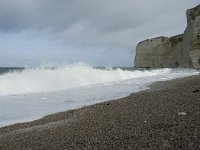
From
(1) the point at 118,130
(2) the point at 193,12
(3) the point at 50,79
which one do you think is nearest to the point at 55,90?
(3) the point at 50,79

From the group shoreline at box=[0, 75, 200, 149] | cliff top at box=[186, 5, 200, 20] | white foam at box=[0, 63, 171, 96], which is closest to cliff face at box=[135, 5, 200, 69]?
cliff top at box=[186, 5, 200, 20]

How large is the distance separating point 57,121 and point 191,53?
40.8m

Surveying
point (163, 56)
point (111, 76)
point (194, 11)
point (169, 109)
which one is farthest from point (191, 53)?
point (169, 109)

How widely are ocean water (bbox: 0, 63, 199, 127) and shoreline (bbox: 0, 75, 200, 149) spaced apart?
2.00 meters

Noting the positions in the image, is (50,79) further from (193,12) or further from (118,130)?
(193,12)

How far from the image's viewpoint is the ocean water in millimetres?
10594

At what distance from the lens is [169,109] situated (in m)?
7.67

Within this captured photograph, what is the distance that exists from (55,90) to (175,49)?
50318 mm

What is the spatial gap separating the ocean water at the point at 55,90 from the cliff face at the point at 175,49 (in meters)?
14.1

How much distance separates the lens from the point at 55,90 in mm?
18359

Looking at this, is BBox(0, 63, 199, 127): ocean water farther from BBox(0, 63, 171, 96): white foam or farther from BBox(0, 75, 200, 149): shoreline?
BBox(0, 75, 200, 149): shoreline

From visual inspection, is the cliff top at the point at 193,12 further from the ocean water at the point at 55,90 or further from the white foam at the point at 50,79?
the white foam at the point at 50,79

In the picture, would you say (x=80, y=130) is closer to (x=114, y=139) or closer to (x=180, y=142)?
(x=114, y=139)

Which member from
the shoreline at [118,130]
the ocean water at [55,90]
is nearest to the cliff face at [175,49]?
the ocean water at [55,90]
